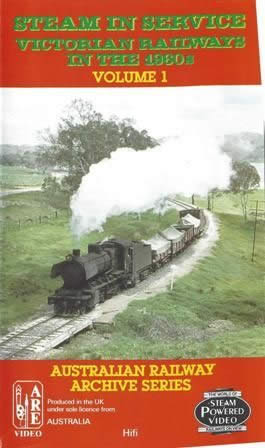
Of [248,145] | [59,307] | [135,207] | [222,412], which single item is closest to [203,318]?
[222,412]

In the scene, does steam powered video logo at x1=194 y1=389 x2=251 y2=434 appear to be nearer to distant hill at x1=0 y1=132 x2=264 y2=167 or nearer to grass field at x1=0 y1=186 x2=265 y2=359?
grass field at x1=0 y1=186 x2=265 y2=359

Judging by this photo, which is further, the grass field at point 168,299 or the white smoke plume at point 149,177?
the white smoke plume at point 149,177

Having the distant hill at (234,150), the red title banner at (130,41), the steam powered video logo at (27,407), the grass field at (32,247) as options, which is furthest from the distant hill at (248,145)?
the steam powered video logo at (27,407)

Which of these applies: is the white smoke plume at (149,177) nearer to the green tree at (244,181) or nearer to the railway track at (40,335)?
the green tree at (244,181)

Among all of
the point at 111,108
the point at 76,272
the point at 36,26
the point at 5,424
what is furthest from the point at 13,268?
the point at 36,26

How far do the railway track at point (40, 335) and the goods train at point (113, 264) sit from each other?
0.56 feet

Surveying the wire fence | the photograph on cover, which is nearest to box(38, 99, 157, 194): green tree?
the photograph on cover

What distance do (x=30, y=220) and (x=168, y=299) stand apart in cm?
207

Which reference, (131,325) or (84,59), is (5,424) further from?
(84,59)

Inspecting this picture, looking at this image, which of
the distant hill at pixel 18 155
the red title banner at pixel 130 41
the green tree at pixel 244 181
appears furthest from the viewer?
the green tree at pixel 244 181

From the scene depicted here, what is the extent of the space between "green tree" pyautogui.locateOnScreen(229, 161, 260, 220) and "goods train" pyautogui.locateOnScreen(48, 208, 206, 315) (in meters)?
0.57

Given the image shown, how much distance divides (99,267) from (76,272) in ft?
3.25

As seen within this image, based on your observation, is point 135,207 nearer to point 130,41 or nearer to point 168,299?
point 168,299

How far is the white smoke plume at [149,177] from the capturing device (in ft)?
23.7
